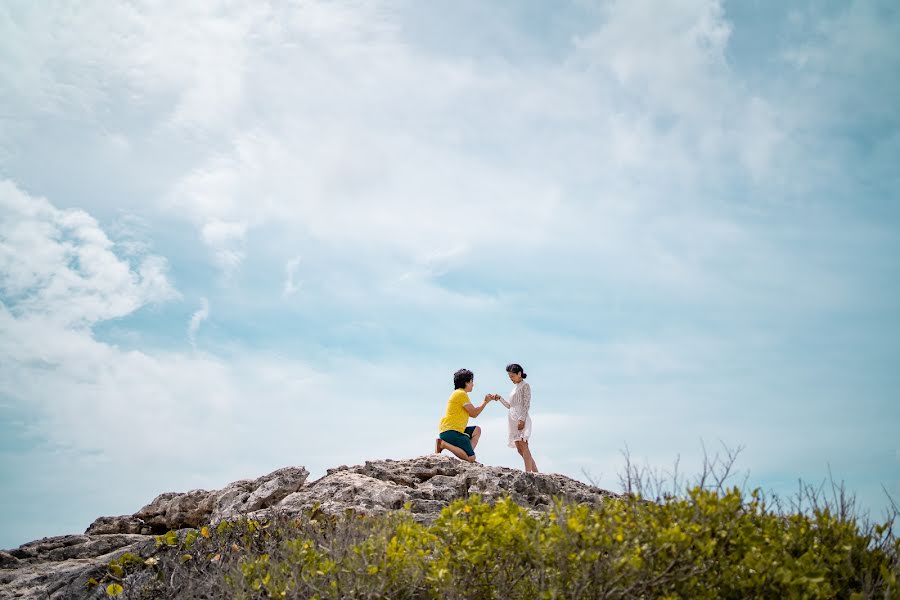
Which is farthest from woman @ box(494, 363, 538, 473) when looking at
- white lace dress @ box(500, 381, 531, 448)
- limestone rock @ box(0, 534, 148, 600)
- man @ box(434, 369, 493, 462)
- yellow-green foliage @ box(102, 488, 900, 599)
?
yellow-green foliage @ box(102, 488, 900, 599)

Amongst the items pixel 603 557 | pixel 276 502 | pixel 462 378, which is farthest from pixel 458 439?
pixel 603 557

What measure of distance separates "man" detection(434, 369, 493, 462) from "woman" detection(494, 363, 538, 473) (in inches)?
31.9

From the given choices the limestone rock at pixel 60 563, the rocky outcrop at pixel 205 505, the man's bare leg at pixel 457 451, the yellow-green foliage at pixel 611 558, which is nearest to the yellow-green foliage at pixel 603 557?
the yellow-green foliage at pixel 611 558

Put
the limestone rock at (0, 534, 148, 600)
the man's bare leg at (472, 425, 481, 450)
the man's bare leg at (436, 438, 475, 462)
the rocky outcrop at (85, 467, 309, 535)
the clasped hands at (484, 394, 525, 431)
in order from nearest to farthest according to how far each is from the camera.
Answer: the limestone rock at (0, 534, 148, 600) < the rocky outcrop at (85, 467, 309, 535) < the man's bare leg at (436, 438, 475, 462) < the man's bare leg at (472, 425, 481, 450) < the clasped hands at (484, 394, 525, 431)

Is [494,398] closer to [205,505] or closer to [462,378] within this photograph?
[462,378]

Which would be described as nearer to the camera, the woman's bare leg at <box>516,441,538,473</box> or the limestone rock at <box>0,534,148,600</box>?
the limestone rock at <box>0,534,148,600</box>

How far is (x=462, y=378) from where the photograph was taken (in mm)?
15742

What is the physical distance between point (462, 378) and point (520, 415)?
1.62 metres

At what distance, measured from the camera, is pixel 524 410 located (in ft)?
52.5

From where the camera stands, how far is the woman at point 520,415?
15.9 metres

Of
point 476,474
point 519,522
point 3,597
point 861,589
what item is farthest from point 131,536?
point 861,589

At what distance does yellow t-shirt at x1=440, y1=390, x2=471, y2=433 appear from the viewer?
50.2ft

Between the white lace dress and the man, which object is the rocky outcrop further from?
the white lace dress

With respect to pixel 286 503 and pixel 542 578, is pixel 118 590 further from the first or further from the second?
pixel 542 578
